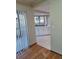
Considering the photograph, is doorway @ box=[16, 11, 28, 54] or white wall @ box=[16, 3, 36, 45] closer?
doorway @ box=[16, 11, 28, 54]

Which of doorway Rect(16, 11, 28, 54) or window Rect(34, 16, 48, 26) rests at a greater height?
window Rect(34, 16, 48, 26)

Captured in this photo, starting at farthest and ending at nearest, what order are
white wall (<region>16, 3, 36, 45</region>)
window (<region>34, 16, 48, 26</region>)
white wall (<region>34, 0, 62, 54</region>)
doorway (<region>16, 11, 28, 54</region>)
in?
window (<region>34, 16, 48, 26</region>)
white wall (<region>16, 3, 36, 45</region>)
doorway (<region>16, 11, 28, 54</region>)
white wall (<region>34, 0, 62, 54</region>)

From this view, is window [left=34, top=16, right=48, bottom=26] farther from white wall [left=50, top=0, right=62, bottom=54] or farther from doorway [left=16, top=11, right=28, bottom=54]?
white wall [left=50, top=0, right=62, bottom=54]

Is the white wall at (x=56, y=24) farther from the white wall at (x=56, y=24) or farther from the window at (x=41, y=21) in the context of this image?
the window at (x=41, y=21)

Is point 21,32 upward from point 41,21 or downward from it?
downward

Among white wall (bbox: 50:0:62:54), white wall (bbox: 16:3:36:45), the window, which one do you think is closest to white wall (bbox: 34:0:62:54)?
white wall (bbox: 50:0:62:54)

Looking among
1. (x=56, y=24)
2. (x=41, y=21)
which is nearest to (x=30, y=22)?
(x=56, y=24)

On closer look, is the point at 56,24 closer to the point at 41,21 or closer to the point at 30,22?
the point at 30,22

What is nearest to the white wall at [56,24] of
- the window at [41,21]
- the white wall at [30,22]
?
the white wall at [30,22]
